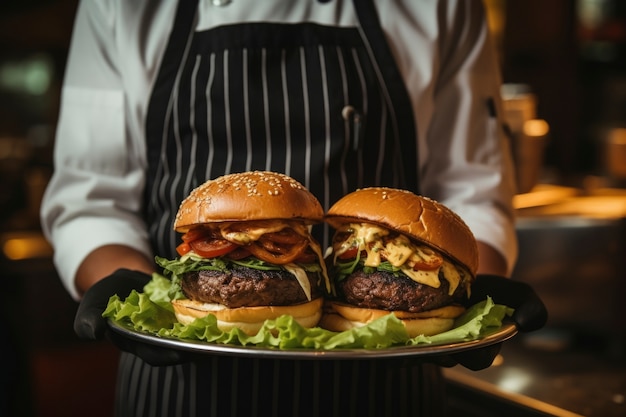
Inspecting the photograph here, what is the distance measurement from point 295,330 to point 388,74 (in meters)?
0.80

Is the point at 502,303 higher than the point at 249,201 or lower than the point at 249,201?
lower

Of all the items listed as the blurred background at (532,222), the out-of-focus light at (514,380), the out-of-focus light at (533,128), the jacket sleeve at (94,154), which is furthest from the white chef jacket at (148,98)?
the out-of-focus light at (533,128)

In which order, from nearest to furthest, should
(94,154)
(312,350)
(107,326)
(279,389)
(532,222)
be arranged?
(312,350) < (107,326) < (279,389) < (94,154) < (532,222)

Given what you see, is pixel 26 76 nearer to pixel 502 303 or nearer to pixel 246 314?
pixel 246 314

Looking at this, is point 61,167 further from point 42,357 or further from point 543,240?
point 42,357

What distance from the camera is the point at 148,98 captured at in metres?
1.87

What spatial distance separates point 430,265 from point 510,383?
0.76 meters

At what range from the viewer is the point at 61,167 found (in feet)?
Result: 6.52

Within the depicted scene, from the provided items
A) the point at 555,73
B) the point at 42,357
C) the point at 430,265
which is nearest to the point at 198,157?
the point at 430,265

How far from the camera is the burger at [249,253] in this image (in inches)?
57.6

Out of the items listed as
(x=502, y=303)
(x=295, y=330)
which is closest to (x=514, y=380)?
(x=502, y=303)

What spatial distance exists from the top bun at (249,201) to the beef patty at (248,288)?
12 cm

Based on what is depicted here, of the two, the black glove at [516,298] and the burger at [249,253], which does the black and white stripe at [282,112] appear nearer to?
the burger at [249,253]

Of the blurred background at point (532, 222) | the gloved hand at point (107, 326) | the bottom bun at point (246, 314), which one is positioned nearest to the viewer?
the gloved hand at point (107, 326)
